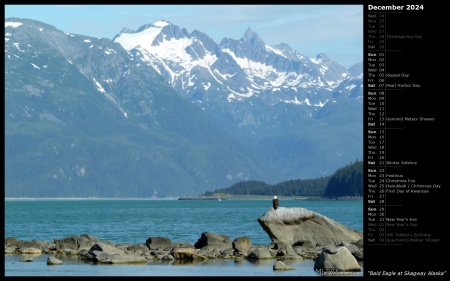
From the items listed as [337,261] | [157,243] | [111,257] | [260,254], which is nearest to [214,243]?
[157,243]

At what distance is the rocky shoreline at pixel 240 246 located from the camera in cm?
5691

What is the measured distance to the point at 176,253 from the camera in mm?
57344

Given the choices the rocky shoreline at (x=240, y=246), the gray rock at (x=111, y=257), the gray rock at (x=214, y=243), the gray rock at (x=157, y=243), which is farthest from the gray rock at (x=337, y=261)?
the gray rock at (x=157, y=243)

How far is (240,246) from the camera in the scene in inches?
2530

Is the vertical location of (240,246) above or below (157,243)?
below

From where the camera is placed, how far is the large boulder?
204 ft

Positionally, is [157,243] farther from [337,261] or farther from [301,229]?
[337,261]

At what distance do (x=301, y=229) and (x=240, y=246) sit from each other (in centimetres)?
405

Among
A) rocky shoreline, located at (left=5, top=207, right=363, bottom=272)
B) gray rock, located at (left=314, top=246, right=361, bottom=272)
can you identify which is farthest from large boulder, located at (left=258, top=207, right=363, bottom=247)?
gray rock, located at (left=314, top=246, right=361, bottom=272)

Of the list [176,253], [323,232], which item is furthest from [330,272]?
[323,232]

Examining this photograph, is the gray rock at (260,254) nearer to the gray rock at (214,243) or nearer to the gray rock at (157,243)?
the gray rock at (214,243)

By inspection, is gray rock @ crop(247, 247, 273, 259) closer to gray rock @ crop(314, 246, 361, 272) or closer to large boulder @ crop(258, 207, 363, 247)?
large boulder @ crop(258, 207, 363, 247)
